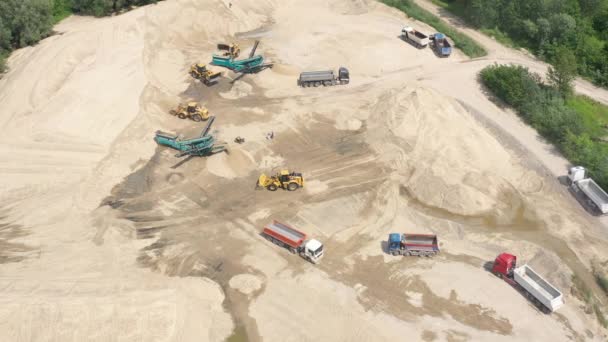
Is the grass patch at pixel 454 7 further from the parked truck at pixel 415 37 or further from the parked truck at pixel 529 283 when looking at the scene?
the parked truck at pixel 529 283

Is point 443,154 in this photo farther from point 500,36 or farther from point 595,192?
point 500,36

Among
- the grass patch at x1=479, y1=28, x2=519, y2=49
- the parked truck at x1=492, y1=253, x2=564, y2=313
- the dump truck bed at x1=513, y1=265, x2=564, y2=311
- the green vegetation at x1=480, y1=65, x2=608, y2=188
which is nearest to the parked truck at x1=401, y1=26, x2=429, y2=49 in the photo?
the green vegetation at x1=480, y1=65, x2=608, y2=188

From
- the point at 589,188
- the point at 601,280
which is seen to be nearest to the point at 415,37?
the point at 589,188

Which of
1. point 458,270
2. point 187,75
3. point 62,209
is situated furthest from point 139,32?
point 458,270

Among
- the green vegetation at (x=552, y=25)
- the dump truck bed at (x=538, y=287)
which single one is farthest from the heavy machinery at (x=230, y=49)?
the dump truck bed at (x=538, y=287)

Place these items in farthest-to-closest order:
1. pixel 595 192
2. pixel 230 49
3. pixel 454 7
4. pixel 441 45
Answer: pixel 454 7 → pixel 441 45 → pixel 230 49 → pixel 595 192

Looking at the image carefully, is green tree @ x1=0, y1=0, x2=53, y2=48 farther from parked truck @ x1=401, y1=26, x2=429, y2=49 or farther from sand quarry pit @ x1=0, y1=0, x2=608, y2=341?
parked truck @ x1=401, y1=26, x2=429, y2=49
